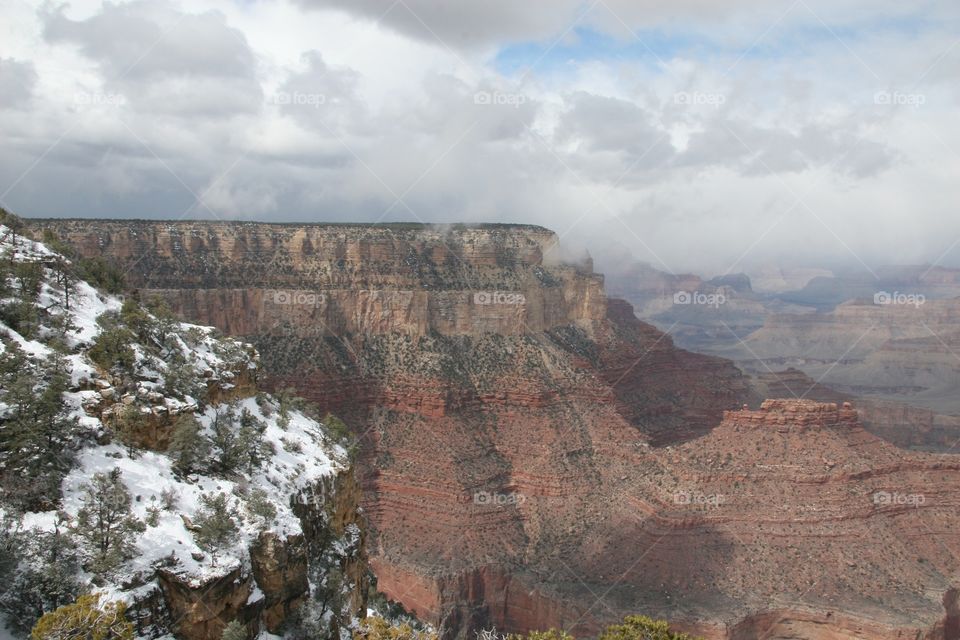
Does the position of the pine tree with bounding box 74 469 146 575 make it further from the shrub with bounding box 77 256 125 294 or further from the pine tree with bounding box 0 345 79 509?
the shrub with bounding box 77 256 125 294

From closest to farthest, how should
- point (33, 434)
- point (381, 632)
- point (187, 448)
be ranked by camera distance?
point (33, 434), point (187, 448), point (381, 632)

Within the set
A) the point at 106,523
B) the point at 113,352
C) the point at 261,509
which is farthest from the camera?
the point at 113,352

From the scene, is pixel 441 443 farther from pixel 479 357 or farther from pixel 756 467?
pixel 756 467

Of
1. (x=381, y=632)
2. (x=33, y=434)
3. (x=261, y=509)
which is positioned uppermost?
(x=33, y=434)

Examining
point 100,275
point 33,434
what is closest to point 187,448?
point 33,434

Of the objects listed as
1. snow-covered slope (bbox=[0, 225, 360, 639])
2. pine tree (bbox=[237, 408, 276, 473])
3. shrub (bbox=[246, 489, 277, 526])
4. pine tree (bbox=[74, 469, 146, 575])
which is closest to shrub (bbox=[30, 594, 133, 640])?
snow-covered slope (bbox=[0, 225, 360, 639])

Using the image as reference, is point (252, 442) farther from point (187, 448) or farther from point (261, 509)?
point (261, 509)

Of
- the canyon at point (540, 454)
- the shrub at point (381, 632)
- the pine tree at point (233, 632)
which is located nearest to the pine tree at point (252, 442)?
the shrub at point (381, 632)
